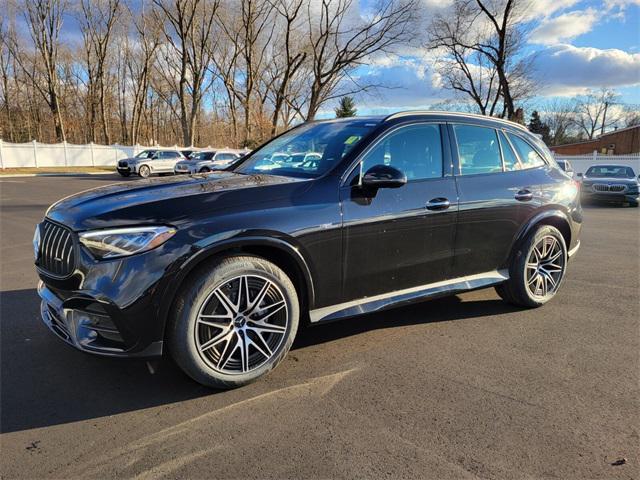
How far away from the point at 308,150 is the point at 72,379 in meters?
2.44

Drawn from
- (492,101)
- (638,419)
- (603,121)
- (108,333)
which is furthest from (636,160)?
(603,121)

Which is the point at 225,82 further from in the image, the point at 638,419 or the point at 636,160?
the point at 638,419

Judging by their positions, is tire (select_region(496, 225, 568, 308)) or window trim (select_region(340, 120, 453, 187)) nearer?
window trim (select_region(340, 120, 453, 187))

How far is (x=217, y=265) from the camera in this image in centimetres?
280

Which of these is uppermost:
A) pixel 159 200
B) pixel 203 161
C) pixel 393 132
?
pixel 203 161

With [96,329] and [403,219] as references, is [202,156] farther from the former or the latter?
[96,329]

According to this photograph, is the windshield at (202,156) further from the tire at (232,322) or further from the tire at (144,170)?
the tire at (232,322)

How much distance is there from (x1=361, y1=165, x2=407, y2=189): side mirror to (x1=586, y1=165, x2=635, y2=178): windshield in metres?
16.8

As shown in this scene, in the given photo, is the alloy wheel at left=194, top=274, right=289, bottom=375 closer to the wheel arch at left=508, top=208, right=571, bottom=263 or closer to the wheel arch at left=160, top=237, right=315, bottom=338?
the wheel arch at left=160, top=237, right=315, bottom=338

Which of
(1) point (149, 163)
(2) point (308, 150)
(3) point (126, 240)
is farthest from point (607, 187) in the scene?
(1) point (149, 163)

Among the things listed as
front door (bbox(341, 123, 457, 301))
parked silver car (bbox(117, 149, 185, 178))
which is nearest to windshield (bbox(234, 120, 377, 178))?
front door (bbox(341, 123, 457, 301))

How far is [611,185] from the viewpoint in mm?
15742

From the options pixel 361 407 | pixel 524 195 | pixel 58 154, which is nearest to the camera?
pixel 361 407

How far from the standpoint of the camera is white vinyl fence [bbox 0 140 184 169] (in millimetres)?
34438
